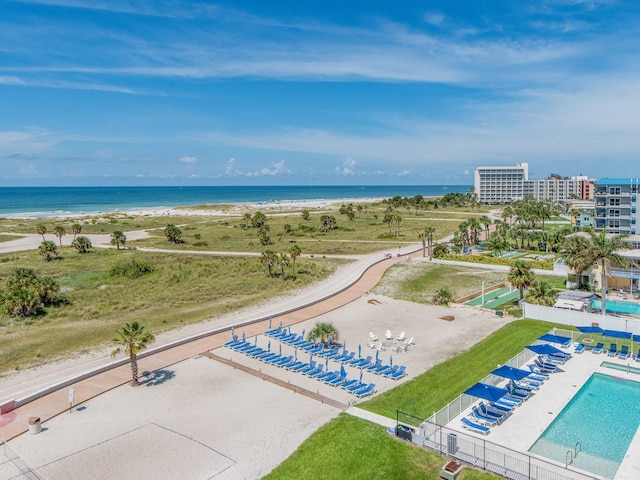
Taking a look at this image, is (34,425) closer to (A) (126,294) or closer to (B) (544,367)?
(B) (544,367)

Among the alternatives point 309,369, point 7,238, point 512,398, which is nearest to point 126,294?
point 309,369

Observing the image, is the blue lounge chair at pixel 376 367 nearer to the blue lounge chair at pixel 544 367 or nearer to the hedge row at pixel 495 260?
the blue lounge chair at pixel 544 367

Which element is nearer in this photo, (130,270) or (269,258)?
(269,258)

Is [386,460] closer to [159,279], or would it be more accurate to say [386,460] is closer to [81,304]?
[81,304]

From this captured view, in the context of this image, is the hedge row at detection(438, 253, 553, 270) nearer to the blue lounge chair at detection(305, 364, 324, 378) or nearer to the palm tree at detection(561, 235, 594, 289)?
the palm tree at detection(561, 235, 594, 289)

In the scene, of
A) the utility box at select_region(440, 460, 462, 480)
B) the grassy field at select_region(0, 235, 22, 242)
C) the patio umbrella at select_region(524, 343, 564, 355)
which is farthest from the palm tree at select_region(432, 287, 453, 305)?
the grassy field at select_region(0, 235, 22, 242)

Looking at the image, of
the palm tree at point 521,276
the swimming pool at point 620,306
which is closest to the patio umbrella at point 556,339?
the palm tree at point 521,276

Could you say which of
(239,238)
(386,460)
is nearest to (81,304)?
(386,460)
